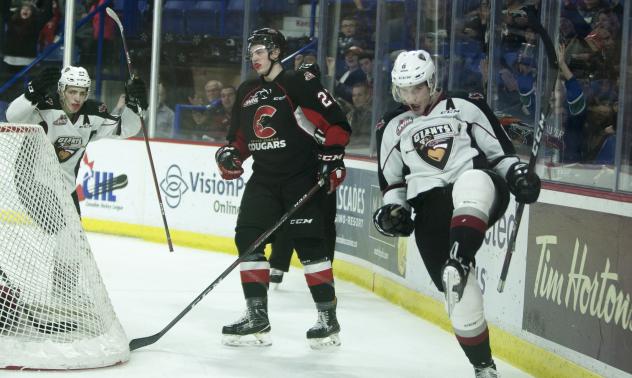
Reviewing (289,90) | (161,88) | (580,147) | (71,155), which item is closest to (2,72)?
(161,88)

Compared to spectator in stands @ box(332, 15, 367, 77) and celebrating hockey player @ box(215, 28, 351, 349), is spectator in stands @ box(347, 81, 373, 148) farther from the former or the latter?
celebrating hockey player @ box(215, 28, 351, 349)

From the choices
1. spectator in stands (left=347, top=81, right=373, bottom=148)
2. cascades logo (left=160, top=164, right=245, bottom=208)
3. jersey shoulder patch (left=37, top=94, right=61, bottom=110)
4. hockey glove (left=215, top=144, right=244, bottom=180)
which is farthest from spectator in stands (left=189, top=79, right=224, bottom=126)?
hockey glove (left=215, top=144, right=244, bottom=180)

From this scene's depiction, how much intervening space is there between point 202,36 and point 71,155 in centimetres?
433

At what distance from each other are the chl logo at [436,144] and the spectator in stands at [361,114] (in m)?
3.42

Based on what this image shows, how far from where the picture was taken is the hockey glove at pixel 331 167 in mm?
4996

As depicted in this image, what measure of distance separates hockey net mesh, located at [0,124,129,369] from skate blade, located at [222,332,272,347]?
627 mm

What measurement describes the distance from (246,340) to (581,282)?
1.51m

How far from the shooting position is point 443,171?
411cm

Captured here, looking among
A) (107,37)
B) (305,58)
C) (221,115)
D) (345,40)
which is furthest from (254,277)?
(107,37)

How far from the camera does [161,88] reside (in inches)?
389

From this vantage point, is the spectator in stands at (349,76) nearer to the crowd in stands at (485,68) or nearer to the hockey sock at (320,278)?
the crowd in stands at (485,68)

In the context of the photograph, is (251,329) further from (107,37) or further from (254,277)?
(107,37)

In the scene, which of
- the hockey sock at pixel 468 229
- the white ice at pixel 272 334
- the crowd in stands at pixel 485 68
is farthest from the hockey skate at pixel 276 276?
the hockey sock at pixel 468 229

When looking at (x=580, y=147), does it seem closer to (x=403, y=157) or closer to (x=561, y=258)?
(x=561, y=258)
